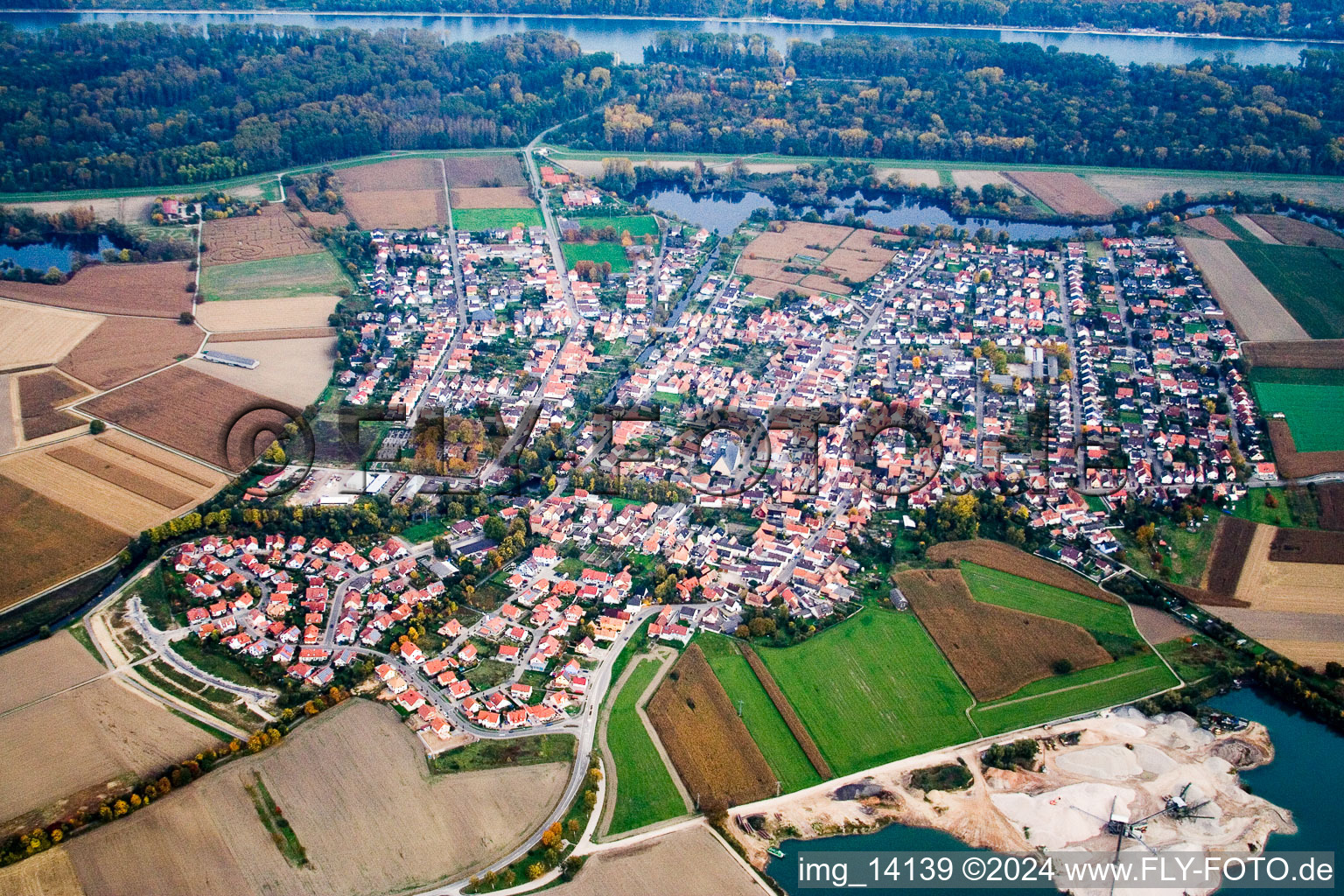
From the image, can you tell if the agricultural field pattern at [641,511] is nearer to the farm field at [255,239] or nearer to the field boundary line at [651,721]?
the field boundary line at [651,721]

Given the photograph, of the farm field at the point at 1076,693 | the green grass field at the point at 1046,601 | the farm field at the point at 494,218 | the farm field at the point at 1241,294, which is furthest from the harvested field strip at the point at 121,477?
the farm field at the point at 1241,294

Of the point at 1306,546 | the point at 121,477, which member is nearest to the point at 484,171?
the point at 121,477

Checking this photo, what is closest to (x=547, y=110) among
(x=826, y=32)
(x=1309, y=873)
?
(x=826, y=32)

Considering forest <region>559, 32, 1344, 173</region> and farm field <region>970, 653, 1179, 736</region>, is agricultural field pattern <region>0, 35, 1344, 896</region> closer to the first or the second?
farm field <region>970, 653, 1179, 736</region>

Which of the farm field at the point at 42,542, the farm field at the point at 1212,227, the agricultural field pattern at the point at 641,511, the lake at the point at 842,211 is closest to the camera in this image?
the agricultural field pattern at the point at 641,511

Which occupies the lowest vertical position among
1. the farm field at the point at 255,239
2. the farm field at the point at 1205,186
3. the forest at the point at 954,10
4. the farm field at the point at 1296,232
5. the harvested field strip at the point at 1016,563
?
the harvested field strip at the point at 1016,563

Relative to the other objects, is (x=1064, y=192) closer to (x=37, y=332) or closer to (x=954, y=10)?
(x=954, y=10)
